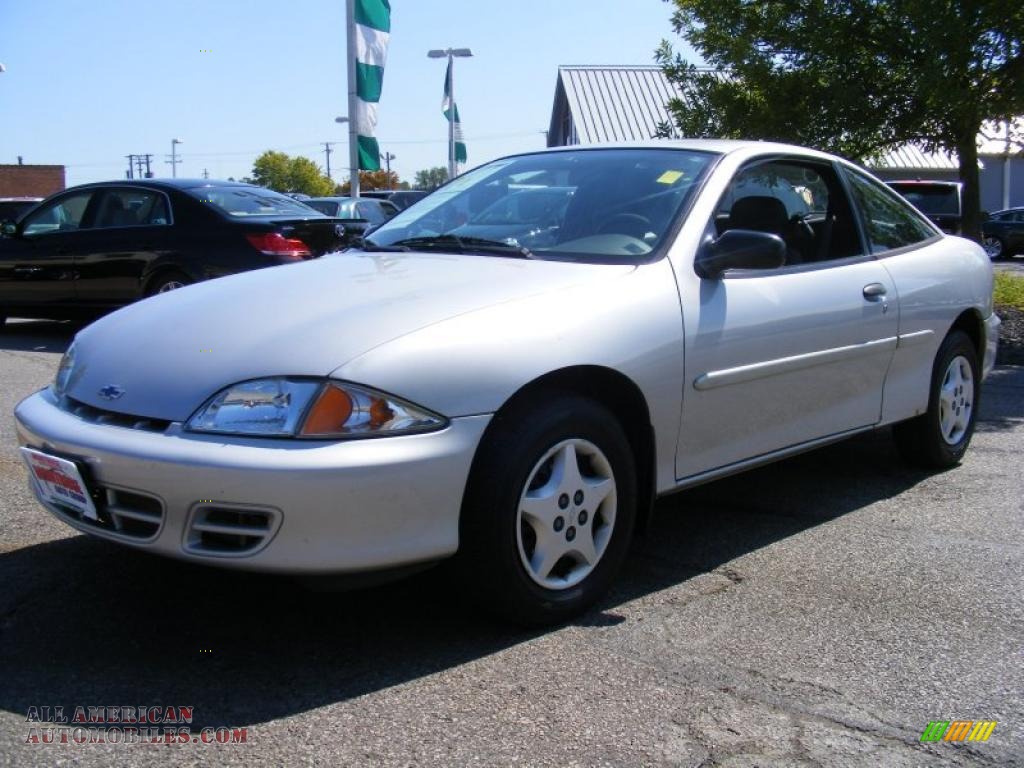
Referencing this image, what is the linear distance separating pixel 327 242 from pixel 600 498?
627 cm

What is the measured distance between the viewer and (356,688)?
2.86 metres

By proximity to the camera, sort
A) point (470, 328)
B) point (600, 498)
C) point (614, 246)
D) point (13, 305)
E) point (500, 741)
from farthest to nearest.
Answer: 1. point (13, 305)
2. point (614, 246)
3. point (600, 498)
4. point (470, 328)
5. point (500, 741)

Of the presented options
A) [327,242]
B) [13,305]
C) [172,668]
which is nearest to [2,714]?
[172,668]

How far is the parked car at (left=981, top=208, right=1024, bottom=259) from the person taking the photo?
25.0 m

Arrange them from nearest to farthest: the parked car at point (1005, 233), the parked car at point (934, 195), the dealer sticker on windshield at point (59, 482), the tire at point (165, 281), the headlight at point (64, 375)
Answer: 1. the dealer sticker on windshield at point (59, 482)
2. the headlight at point (64, 375)
3. the tire at point (165, 281)
4. the parked car at point (934, 195)
5. the parked car at point (1005, 233)

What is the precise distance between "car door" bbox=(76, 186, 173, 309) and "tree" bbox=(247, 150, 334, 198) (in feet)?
266

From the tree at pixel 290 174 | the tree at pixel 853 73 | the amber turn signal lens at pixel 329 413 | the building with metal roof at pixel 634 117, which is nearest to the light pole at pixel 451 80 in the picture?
the building with metal roof at pixel 634 117

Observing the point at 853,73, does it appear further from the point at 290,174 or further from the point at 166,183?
the point at 290,174

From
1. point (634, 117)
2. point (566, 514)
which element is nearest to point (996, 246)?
point (634, 117)

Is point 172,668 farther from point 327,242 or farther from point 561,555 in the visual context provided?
point 327,242

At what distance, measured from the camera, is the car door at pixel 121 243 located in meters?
9.33

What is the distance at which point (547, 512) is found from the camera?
3.17 meters

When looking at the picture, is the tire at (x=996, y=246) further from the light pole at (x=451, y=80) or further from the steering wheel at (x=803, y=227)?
the steering wheel at (x=803, y=227)

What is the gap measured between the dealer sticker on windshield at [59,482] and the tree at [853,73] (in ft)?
24.7
